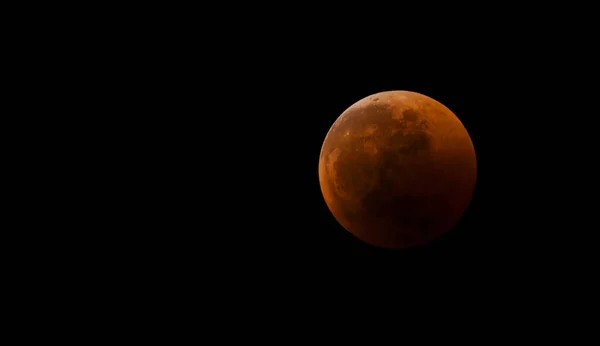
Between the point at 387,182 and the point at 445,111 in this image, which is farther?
the point at 445,111

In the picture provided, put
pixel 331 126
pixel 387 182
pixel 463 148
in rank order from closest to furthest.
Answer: pixel 387 182 < pixel 463 148 < pixel 331 126

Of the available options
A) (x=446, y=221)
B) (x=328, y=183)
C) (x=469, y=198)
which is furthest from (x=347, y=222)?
(x=469, y=198)

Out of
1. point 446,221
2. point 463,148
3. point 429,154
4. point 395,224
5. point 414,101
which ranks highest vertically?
point 414,101

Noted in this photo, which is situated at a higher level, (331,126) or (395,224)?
(331,126)

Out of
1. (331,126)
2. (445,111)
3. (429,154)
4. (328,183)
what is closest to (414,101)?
(445,111)

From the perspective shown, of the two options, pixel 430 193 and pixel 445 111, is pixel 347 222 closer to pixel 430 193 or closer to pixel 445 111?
pixel 430 193

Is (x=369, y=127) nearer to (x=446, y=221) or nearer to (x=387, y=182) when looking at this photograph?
(x=387, y=182)

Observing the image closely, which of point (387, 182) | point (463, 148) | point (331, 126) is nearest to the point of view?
point (387, 182)
